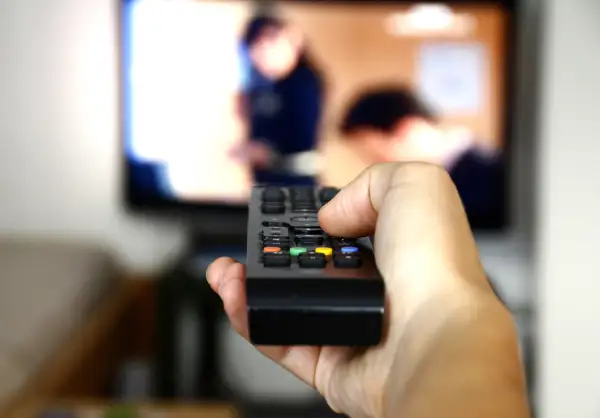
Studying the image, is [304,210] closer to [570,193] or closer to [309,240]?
[309,240]

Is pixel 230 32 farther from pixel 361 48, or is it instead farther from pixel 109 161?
pixel 109 161

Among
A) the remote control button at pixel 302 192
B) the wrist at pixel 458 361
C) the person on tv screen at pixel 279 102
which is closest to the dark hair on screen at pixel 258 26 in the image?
the person on tv screen at pixel 279 102

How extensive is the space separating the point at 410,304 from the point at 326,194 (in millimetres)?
186

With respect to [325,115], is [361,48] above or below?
above

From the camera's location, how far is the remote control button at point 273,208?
68 cm

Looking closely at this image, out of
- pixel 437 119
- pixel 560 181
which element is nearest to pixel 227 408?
pixel 560 181

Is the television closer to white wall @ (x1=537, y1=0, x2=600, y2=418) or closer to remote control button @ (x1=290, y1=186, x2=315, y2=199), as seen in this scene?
white wall @ (x1=537, y1=0, x2=600, y2=418)

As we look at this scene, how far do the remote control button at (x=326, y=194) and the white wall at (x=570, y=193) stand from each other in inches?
37.0

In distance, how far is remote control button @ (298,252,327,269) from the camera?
1.82 ft

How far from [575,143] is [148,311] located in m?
1.14

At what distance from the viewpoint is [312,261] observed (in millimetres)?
557

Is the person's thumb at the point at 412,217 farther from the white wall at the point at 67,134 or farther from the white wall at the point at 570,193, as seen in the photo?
the white wall at the point at 67,134

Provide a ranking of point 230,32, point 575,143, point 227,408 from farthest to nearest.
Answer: point 230,32
point 575,143
point 227,408

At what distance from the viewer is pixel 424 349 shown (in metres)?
0.51
